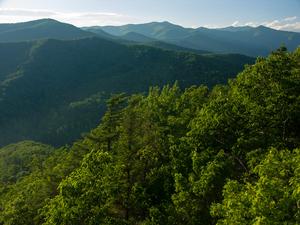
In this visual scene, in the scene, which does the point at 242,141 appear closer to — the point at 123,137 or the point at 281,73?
Answer: the point at 281,73

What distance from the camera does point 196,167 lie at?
36.9 meters

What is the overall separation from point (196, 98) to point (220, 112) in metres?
17.8

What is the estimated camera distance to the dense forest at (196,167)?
24906mm

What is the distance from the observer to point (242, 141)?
3809 centimetres

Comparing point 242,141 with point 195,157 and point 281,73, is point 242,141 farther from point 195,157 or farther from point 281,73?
point 281,73

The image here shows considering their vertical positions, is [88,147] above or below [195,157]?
below

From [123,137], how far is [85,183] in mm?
16045

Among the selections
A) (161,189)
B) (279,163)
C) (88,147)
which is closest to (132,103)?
(88,147)

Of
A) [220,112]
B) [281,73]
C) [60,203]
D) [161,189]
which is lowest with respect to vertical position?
[161,189]

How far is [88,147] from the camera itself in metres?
54.7

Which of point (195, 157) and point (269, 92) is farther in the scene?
point (269, 92)

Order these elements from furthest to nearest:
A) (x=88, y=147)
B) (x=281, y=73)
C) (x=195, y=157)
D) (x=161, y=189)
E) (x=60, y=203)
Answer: (x=88, y=147)
(x=161, y=189)
(x=281, y=73)
(x=195, y=157)
(x=60, y=203)

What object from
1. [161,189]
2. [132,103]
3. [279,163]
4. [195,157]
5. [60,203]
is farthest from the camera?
[132,103]

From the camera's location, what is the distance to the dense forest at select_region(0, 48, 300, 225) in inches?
981
